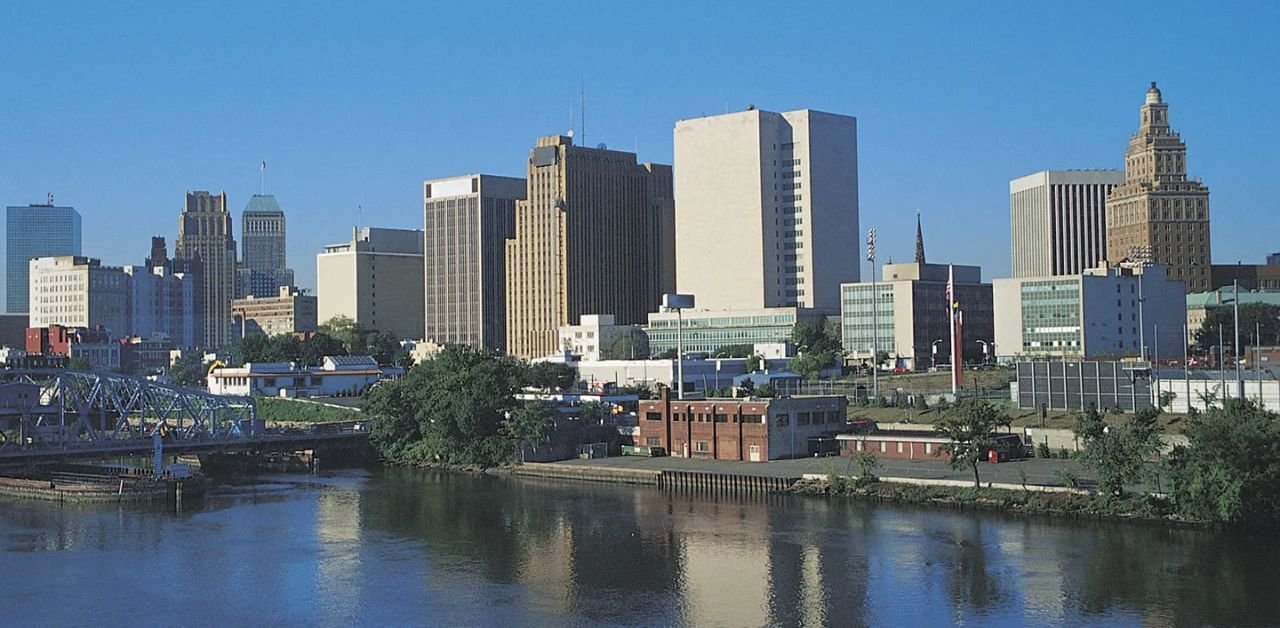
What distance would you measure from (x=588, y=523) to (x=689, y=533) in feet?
20.5

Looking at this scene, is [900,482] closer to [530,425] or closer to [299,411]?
[530,425]

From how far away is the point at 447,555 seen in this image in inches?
2461

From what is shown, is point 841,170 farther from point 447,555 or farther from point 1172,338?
point 447,555

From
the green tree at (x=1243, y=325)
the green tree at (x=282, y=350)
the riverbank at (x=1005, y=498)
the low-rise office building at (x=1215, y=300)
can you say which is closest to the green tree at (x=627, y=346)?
the green tree at (x=282, y=350)

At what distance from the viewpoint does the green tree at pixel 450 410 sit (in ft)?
318

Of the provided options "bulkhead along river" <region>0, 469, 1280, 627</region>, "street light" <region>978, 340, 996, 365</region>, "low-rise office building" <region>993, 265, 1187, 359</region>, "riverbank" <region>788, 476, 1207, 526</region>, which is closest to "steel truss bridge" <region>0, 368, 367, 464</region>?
"bulkhead along river" <region>0, 469, 1280, 627</region>

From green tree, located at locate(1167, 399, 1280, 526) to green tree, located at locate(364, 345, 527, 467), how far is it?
1829 inches

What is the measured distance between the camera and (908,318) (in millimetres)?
152750

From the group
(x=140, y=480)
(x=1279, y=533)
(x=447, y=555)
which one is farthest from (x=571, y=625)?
(x=140, y=480)

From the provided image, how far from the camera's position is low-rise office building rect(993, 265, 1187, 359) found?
140m

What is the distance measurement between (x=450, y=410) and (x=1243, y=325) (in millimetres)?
94292

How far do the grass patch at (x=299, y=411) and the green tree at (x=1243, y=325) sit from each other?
8625 centimetres

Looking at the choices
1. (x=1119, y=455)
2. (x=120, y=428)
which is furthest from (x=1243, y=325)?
(x=120, y=428)

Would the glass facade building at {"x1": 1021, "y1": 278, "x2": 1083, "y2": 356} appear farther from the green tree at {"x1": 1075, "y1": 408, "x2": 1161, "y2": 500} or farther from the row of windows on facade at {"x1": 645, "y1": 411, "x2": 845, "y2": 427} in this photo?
the green tree at {"x1": 1075, "y1": 408, "x2": 1161, "y2": 500}
